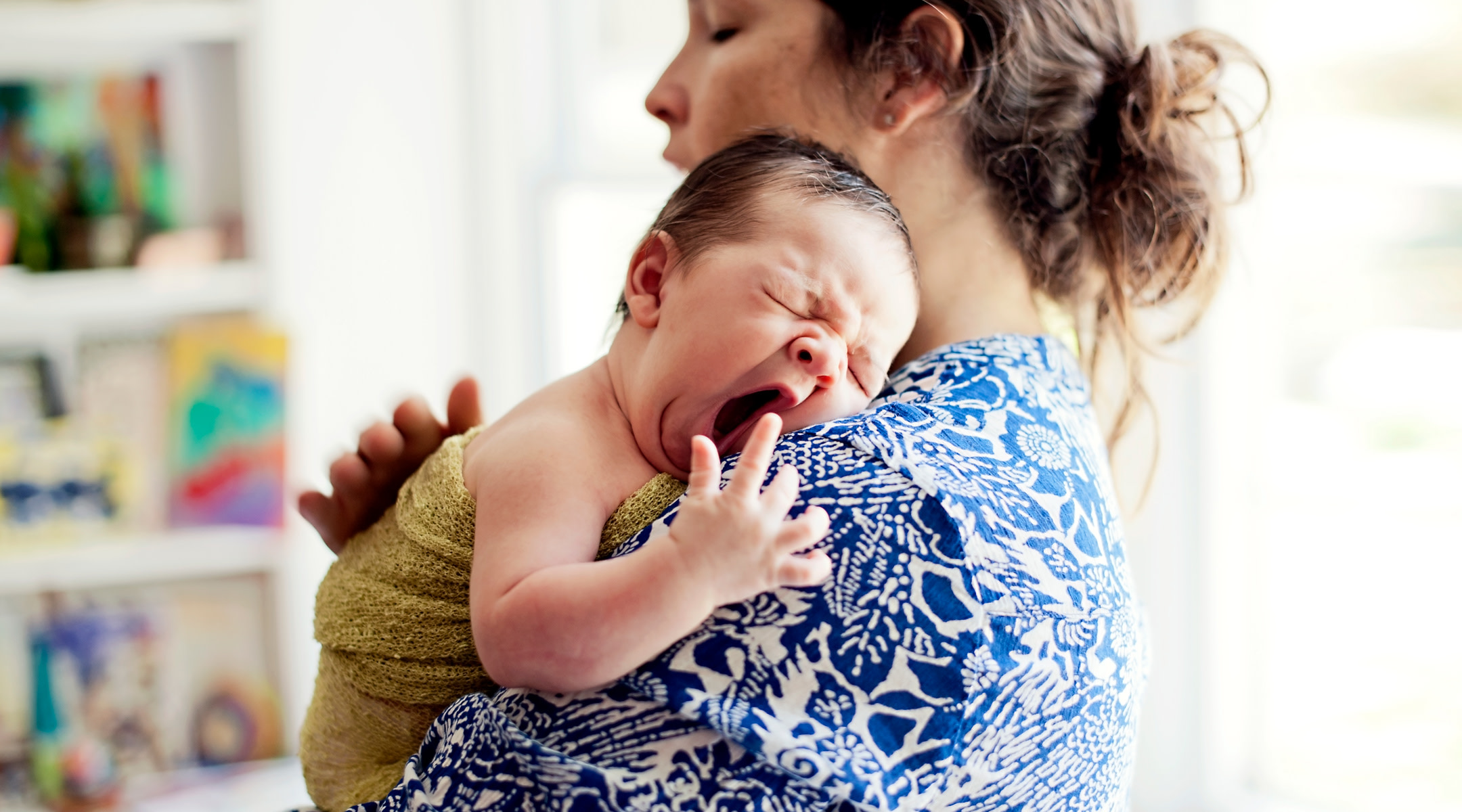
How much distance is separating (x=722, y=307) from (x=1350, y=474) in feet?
5.41

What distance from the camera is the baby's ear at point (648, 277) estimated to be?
882mm

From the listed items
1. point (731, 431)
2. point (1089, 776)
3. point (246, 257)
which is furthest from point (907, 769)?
point (246, 257)

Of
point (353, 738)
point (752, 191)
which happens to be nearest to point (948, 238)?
point (752, 191)

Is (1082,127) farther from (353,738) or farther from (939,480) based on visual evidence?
(353,738)

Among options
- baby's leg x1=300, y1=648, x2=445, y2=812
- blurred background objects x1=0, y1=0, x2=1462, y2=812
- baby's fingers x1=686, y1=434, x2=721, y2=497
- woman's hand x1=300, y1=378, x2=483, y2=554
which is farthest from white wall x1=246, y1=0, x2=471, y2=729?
baby's fingers x1=686, y1=434, x2=721, y2=497

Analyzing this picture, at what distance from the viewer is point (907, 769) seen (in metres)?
0.66

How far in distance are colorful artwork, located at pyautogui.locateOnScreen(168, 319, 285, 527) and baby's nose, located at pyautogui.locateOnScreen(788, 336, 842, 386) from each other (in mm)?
1824

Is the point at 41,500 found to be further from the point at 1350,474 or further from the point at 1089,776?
the point at 1350,474

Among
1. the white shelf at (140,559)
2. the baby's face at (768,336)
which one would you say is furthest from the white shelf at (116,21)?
the baby's face at (768,336)

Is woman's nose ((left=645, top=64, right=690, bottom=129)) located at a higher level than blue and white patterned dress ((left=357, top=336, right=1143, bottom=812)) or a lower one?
higher

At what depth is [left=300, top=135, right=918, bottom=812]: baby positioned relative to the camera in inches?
26.1

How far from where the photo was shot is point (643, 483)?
2.65ft

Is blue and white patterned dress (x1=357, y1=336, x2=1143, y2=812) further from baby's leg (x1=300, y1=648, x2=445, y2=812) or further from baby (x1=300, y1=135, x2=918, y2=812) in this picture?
baby's leg (x1=300, y1=648, x2=445, y2=812)

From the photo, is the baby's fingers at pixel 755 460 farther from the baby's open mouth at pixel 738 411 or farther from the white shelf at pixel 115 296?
the white shelf at pixel 115 296
